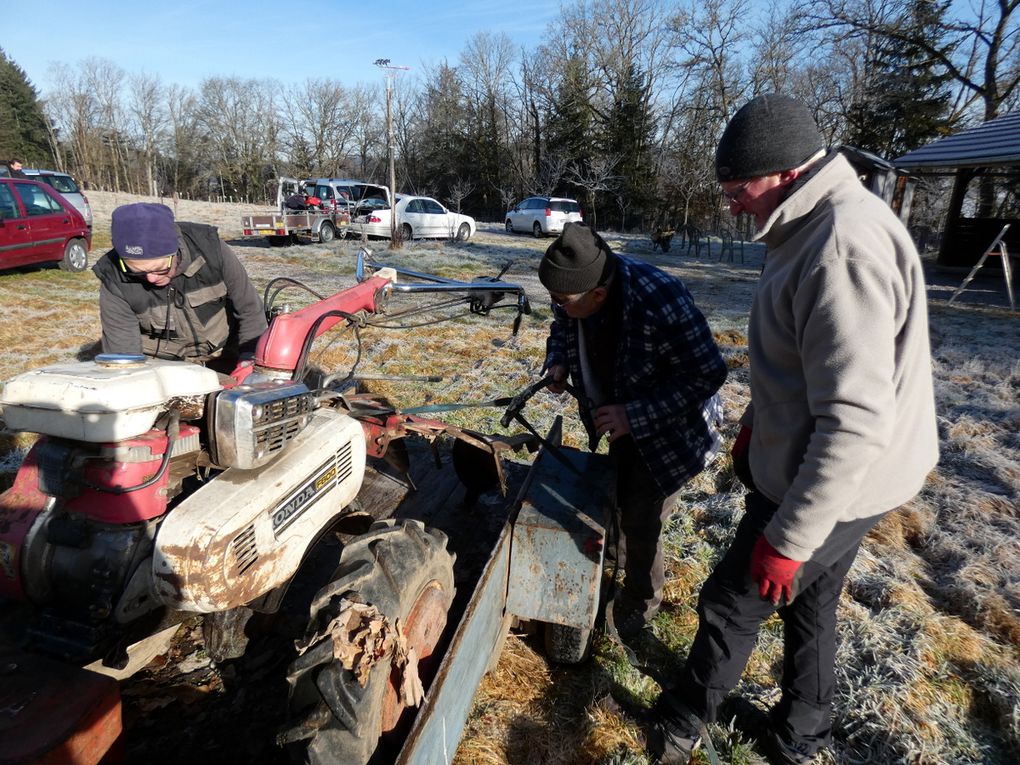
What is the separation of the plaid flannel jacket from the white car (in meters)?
16.0

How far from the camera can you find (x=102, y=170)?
1535 inches

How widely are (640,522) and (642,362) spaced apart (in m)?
0.71

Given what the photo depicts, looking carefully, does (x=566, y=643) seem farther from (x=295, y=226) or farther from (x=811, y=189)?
(x=295, y=226)

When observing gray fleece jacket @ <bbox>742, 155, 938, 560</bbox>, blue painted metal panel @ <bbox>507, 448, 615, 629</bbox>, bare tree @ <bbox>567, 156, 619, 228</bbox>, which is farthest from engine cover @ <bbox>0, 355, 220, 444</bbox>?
bare tree @ <bbox>567, 156, 619, 228</bbox>

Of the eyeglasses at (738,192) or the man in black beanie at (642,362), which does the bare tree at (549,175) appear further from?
the eyeglasses at (738,192)

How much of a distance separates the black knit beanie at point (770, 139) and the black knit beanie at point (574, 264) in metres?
0.60

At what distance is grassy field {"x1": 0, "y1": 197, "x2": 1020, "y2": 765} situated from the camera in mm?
2115

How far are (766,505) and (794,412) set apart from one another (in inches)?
13.9

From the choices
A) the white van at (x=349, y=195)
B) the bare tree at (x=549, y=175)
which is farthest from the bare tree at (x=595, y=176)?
the white van at (x=349, y=195)

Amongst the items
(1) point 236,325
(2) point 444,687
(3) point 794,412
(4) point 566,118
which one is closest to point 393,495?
(1) point 236,325

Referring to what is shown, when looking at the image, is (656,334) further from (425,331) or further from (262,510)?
(425,331)

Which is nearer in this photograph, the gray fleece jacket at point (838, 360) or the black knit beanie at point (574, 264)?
the gray fleece jacket at point (838, 360)

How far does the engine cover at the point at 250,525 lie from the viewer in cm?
150

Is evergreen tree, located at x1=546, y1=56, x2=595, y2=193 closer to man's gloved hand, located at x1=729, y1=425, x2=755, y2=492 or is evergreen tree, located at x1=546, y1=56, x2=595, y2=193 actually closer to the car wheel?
the car wheel
